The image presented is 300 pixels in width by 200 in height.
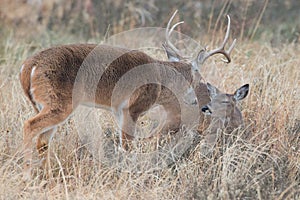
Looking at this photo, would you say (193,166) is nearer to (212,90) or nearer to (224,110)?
(224,110)

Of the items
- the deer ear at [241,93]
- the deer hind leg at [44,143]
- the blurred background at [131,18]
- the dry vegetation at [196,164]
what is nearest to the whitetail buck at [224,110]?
the deer ear at [241,93]

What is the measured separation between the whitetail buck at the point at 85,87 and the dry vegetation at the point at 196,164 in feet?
0.91

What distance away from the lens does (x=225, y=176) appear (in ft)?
16.8

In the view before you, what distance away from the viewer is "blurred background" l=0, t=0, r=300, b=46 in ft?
32.9

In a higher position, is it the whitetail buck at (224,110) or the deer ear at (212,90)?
the deer ear at (212,90)

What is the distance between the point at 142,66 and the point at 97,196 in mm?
1819

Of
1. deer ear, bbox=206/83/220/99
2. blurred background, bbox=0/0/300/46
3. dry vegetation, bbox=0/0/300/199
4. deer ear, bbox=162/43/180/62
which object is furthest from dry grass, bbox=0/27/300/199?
blurred background, bbox=0/0/300/46

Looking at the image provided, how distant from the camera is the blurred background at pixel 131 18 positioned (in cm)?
1002

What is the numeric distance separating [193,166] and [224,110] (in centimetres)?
110

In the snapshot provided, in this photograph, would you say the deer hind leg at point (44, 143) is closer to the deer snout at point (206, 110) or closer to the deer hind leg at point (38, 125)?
the deer hind leg at point (38, 125)

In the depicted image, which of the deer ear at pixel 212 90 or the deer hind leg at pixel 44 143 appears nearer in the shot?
the deer hind leg at pixel 44 143

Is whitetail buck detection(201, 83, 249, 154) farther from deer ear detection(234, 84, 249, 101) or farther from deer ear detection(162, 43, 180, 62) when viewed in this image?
deer ear detection(162, 43, 180, 62)

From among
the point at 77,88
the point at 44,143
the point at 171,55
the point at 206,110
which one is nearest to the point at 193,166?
the point at 206,110

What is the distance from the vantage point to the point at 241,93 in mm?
6469
